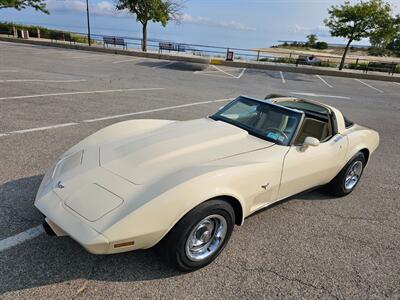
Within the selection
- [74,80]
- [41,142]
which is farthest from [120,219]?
[74,80]

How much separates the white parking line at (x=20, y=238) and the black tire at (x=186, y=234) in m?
1.22

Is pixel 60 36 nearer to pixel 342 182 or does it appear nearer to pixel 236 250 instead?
pixel 342 182

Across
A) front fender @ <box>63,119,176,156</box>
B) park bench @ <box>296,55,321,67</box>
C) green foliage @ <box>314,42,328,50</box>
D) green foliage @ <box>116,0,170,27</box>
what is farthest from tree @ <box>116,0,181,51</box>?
green foliage @ <box>314,42,328,50</box>

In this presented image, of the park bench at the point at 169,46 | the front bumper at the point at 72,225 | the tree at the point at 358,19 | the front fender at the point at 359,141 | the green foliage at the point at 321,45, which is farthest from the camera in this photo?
the green foliage at the point at 321,45

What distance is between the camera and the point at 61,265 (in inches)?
96.8

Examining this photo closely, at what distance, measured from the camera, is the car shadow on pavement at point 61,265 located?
91.3 inches

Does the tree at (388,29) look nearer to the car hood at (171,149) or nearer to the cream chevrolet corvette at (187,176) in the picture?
the cream chevrolet corvette at (187,176)

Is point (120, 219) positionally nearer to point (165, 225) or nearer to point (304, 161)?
point (165, 225)

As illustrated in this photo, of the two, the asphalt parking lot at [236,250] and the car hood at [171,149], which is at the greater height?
the car hood at [171,149]

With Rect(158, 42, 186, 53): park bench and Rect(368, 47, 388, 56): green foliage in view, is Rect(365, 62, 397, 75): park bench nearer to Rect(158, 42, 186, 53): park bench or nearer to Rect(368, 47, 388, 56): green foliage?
Rect(158, 42, 186, 53): park bench

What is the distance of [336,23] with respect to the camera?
20.4 metres

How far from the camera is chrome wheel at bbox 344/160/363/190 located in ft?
13.3

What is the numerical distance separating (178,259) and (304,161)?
164cm

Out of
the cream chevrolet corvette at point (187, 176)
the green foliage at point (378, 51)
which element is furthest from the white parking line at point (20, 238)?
the green foliage at point (378, 51)
